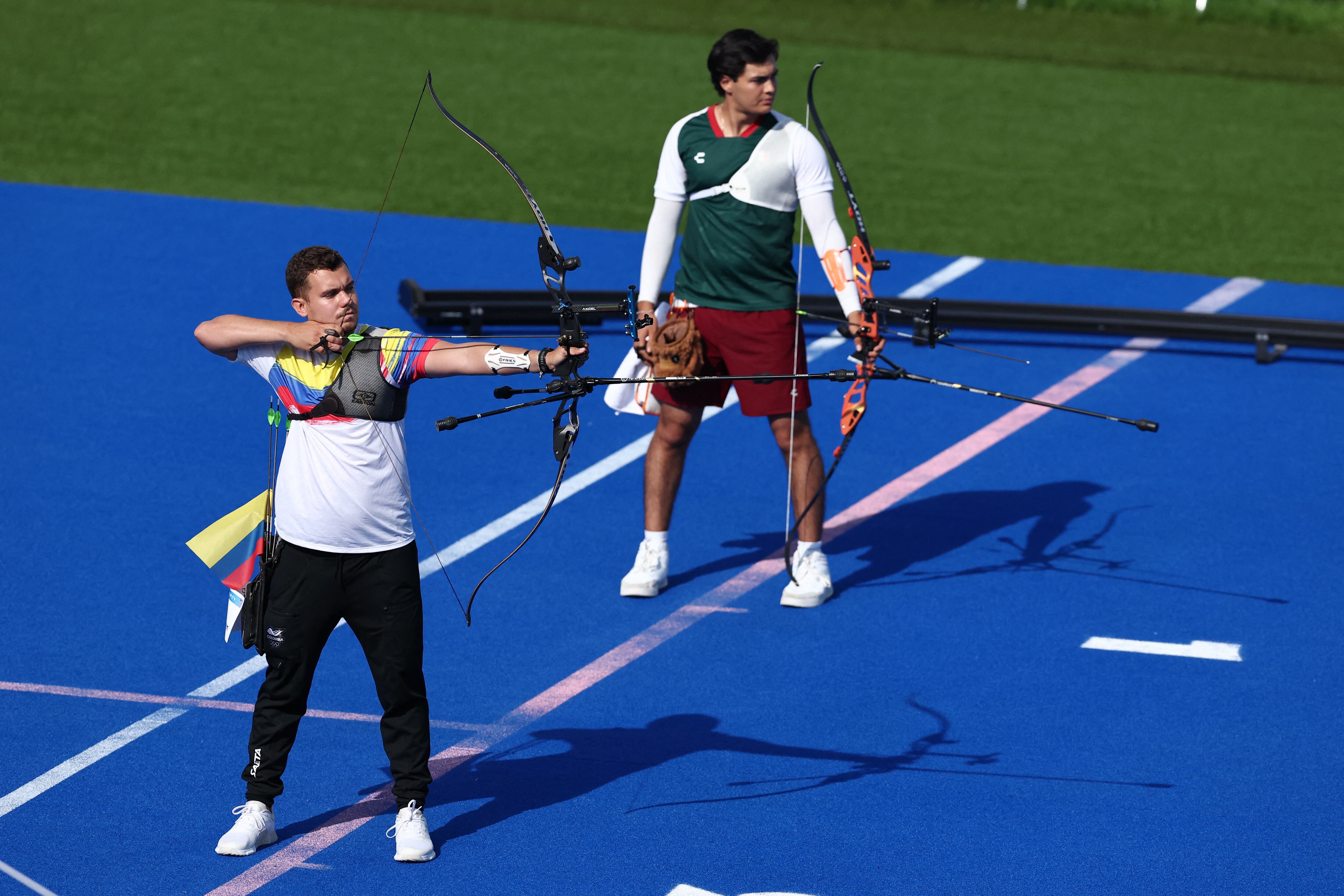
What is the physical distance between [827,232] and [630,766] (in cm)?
260

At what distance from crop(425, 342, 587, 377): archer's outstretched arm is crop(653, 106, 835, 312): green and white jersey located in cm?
228

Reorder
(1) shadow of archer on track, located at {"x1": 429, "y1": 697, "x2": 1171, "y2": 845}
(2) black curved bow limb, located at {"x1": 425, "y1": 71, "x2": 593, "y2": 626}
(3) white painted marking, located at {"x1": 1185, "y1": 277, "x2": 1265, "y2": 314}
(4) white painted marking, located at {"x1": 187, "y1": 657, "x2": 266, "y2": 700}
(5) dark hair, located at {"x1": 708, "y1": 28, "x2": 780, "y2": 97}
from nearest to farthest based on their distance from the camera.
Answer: (2) black curved bow limb, located at {"x1": 425, "y1": 71, "x2": 593, "y2": 626}
(1) shadow of archer on track, located at {"x1": 429, "y1": 697, "x2": 1171, "y2": 845}
(4) white painted marking, located at {"x1": 187, "y1": 657, "x2": 266, "y2": 700}
(5) dark hair, located at {"x1": 708, "y1": 28, "x2": 780, "y2": 97}
(3) white painted marking, located at {"x1": 1185, "y1": 277, "x2": 1265, "y2": 314}

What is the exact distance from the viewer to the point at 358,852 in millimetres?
5711

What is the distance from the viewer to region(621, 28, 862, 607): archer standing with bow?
7.54 meters

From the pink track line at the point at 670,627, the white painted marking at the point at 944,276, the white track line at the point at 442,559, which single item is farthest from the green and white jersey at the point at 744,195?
the white painted marking at the point at 944,276

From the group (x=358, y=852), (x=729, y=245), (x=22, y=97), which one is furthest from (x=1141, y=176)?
(x=358, y=852)

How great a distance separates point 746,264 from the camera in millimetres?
7660

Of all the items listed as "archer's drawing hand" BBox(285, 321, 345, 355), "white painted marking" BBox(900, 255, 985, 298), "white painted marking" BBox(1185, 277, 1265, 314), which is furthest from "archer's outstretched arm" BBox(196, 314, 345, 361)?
"white painted marking" BBox(1185, 277, 1265, 314)

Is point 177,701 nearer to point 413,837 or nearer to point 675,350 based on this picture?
point 413,837

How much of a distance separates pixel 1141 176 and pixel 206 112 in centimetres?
909

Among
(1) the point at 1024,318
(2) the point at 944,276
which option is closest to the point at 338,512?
(1) the point at 1024,318

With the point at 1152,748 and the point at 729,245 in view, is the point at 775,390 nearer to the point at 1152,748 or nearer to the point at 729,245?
the point at 729,245

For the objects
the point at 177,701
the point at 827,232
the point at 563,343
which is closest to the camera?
the point at 563,343

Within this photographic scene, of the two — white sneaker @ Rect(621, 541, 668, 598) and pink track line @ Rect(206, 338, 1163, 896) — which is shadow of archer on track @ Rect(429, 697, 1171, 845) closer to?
pink track line @ Rect(206, 338, 1163, 896)
